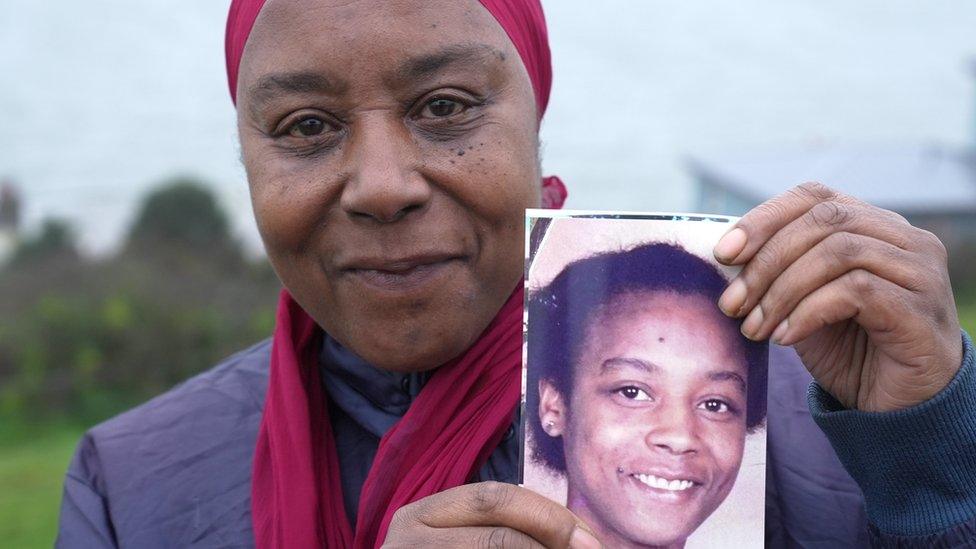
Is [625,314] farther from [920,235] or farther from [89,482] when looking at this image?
[89,482]

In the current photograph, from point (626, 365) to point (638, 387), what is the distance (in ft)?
0.11

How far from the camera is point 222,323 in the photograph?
641 cm

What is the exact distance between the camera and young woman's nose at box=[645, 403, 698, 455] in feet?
4.99

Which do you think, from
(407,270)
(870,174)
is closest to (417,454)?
(407,270)

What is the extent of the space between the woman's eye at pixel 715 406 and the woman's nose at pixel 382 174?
1.65 ft

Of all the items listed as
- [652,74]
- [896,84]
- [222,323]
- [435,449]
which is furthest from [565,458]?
[896,84]

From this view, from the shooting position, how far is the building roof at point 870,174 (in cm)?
598

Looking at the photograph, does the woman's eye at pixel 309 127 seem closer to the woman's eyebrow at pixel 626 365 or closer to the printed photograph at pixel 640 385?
the printed photograph at pixel 640 385

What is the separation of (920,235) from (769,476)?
521 millimetres

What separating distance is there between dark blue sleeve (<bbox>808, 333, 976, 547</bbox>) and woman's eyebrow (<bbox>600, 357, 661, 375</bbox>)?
30cm

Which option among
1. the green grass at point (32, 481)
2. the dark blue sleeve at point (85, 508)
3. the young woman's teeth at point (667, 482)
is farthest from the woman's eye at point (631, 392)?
the green grass at point (32, 481)

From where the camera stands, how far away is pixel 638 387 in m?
1.53

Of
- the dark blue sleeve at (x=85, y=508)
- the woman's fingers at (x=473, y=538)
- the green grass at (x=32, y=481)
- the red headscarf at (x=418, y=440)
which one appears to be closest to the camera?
the woman's fingers at (x=473, y=538)

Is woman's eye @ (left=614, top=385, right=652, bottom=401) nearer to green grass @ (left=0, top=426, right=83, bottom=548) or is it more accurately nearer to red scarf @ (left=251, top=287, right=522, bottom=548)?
red scarf @ (left=251, top=287, right=522, bottom=548)
